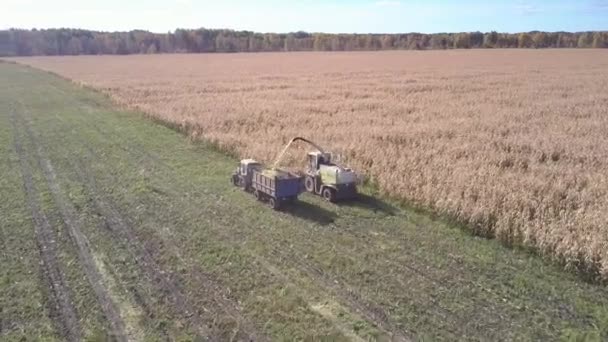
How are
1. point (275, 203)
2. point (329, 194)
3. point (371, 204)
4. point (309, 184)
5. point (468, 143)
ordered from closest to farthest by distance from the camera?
point (275, 203)
point (371, 204)
point (329, 194)
point (309, 184)
point (468, 143)

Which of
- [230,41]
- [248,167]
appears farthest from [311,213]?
[230,41]

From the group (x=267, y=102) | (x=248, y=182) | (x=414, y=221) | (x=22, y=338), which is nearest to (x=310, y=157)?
(x=248, y=182)

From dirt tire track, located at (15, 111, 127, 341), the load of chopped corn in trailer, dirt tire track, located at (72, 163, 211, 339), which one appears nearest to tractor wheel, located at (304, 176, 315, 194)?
the load of chopped corn in trailer

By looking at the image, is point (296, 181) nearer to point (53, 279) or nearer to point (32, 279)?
point (53, 279)

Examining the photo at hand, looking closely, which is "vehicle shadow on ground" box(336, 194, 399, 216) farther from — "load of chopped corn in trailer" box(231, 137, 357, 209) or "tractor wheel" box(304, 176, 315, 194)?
"tractor wheel" box(304, 176, 315, 194)

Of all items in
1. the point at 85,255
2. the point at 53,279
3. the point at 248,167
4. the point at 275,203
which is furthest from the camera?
the point at 248,167
